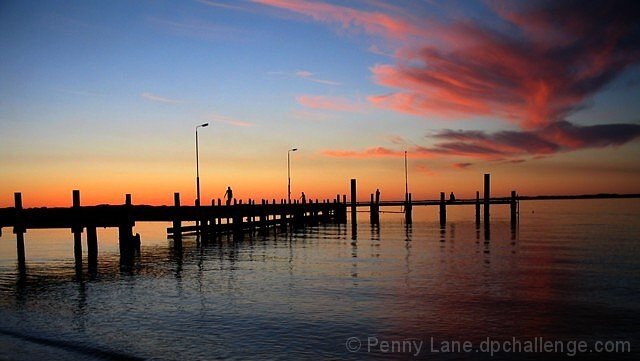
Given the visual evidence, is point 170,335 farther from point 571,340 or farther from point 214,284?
point 571,340

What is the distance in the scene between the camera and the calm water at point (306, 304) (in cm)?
1370

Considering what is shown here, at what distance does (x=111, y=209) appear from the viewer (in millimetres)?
34312

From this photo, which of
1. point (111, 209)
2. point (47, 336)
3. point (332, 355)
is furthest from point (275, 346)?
point (111, 209)

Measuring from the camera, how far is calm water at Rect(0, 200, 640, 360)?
13.7 meters
